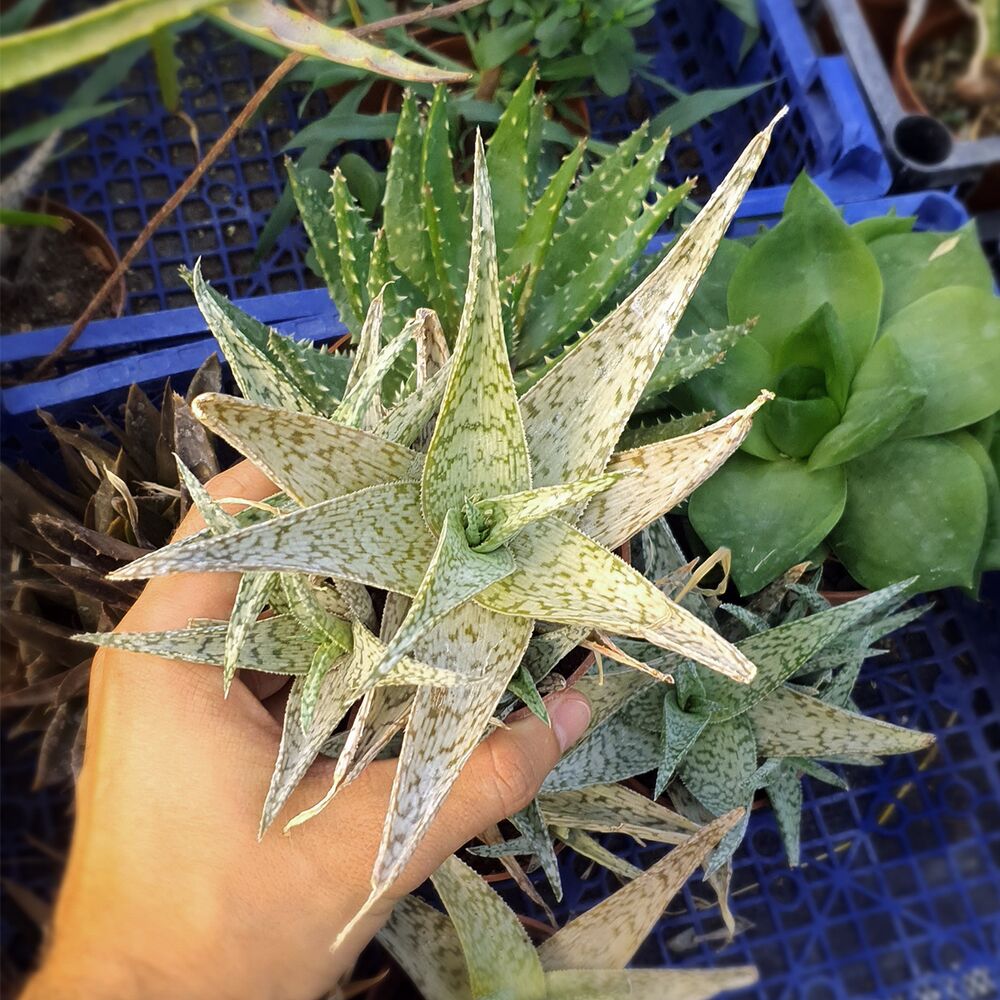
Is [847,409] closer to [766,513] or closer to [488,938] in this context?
[766,513]

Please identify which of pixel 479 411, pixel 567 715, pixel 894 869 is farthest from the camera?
Result: pixel 894 869

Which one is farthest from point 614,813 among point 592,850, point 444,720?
point 444,720

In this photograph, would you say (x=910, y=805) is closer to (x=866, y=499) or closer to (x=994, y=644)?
(x=994, y=644)

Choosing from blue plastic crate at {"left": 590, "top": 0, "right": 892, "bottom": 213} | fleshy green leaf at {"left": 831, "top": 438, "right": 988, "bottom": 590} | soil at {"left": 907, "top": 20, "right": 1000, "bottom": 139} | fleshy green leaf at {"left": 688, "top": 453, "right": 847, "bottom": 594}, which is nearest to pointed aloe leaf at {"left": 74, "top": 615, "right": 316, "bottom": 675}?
fleshy green leaf at {"left": 688, "top": 453, "right": 847, "bottom": 594}

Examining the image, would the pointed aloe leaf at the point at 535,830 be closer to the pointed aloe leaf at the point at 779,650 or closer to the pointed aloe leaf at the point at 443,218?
the pointed aloe leaf at the point at 779,650

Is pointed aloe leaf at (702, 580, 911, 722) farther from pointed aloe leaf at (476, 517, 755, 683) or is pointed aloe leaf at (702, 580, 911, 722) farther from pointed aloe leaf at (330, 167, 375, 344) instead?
pointed aloe leaf at (330, 167, 375, 344)

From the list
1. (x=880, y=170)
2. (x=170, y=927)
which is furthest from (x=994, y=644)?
(x=170, y=927)
